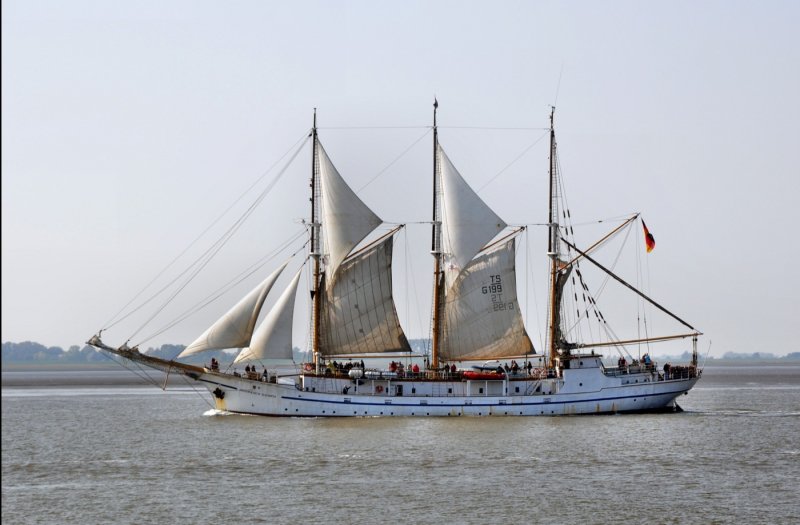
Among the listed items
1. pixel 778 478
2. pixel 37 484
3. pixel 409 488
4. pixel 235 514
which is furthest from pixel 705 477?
pixel 37 484

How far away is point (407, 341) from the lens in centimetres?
7506

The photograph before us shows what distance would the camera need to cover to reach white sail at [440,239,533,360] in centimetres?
7681

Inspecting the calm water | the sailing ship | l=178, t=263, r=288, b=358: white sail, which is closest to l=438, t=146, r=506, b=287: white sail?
the sailing ship

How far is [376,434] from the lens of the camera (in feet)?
206

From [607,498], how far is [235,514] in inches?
572

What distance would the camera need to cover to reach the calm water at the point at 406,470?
1501 inches

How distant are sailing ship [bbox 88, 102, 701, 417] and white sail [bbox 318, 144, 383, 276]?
0.24 ft

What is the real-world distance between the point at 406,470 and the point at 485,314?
29.8m

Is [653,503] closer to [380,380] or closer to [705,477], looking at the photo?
[705,477]

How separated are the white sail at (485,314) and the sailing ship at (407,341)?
0.07 metres

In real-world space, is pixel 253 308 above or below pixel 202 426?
above

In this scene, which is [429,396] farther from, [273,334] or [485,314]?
[273,334]

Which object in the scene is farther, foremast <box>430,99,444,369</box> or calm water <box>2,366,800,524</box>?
foremast <box>430,99,444,369</box>

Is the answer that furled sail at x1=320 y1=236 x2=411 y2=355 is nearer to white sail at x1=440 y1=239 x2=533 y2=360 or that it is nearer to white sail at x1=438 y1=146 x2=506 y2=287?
white sail at x1=440 y1=239 x2=533 y2=360
